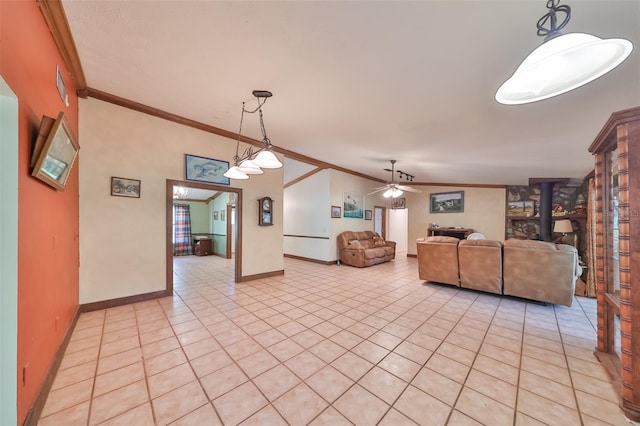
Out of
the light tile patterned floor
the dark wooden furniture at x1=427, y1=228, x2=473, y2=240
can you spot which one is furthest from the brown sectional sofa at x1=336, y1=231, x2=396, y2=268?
the light tile patterned floor

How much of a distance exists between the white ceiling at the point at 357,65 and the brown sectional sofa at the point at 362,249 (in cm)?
340

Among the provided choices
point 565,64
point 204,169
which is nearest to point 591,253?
point 565,64

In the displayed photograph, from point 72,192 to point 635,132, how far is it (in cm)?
522

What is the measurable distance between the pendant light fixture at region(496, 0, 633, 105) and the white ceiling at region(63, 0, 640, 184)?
81cm

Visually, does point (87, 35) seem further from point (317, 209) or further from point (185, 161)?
point (317, 209)

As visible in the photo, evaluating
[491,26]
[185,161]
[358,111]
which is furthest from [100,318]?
[491,26]

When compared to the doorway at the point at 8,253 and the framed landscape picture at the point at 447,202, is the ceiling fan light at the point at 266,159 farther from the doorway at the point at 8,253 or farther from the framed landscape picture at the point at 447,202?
the framed landscape picture at the point at 447,202

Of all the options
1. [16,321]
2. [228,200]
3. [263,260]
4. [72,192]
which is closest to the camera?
[16,321]

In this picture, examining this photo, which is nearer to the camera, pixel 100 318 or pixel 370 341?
pixel 370 341

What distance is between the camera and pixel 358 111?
3.26 meters

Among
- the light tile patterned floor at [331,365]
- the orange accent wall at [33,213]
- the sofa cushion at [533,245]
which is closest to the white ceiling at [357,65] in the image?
the orange accent wall at [33,213]

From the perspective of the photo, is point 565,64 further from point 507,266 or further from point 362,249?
point 362,249

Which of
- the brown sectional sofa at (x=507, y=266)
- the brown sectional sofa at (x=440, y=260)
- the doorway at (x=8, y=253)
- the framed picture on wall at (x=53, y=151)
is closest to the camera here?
the doorway at (x=8, y=253)

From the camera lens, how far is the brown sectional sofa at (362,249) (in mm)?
6609
